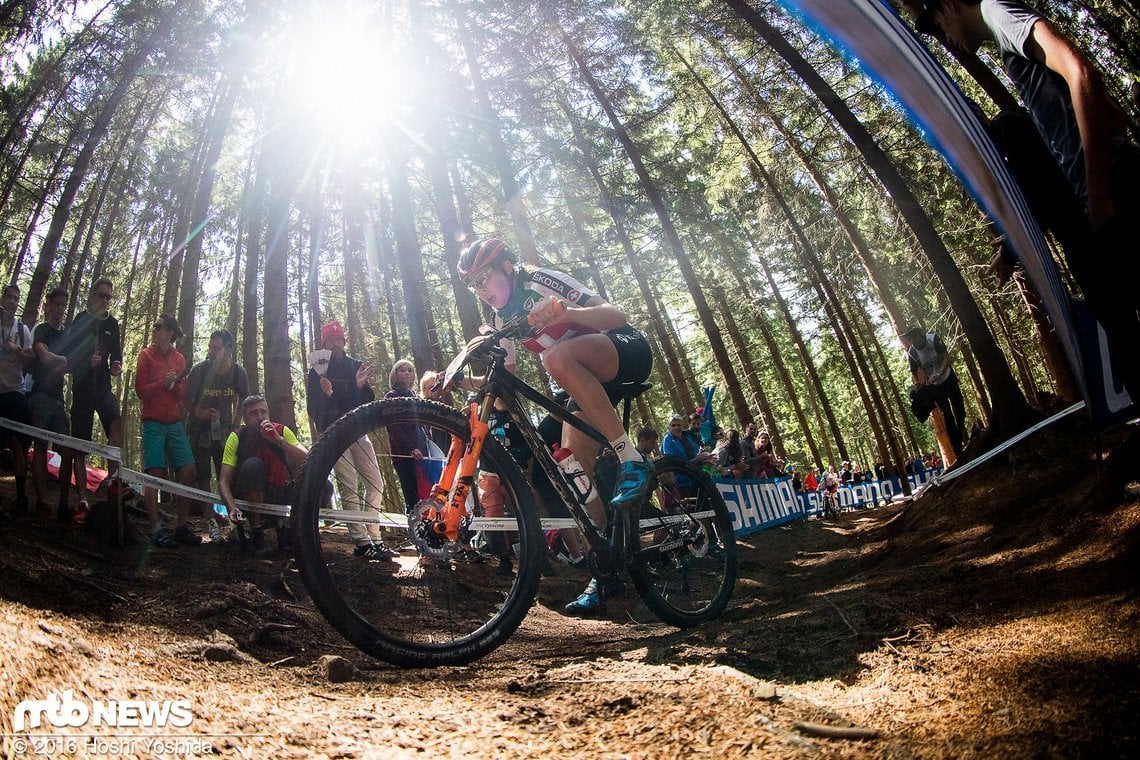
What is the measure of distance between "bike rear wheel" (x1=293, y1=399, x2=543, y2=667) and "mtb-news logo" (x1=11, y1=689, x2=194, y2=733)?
684mm

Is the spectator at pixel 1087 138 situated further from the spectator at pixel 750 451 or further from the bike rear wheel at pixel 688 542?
Result: the spectator at pixel 750 451

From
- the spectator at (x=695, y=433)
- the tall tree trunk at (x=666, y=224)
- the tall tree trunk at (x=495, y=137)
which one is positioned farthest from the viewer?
the tall tree trunk at (x=666, y=224)

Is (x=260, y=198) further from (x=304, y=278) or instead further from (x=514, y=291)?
(x=304, y=278)

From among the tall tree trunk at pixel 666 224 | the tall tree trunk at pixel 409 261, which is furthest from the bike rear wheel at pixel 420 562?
the tall tree trunk at pixel 666 224

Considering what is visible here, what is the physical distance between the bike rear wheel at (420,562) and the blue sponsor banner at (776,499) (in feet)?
13.5

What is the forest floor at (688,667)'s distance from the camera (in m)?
1.39

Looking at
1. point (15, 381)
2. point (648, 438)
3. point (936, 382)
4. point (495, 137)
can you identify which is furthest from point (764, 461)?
point (15, 381)

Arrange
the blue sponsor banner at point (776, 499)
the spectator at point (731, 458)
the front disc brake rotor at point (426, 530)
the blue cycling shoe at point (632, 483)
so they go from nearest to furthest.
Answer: the front disc brake rotor at point (426, 530)
the blue cycling shoe at point (632, 483)
the blue sponsor banner at point (776, 499)
the spectator at point (731, 458)

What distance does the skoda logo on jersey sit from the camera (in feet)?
11.2

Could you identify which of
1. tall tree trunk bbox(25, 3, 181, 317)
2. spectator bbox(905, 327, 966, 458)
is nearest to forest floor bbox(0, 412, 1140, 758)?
spectator bbox(905, 327, 966, 458)

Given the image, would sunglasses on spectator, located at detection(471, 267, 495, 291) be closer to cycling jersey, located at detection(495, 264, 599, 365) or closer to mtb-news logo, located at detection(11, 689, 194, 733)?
cycling jersey, located at detection(495, 264, 599, 365)

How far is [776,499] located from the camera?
39.4ft

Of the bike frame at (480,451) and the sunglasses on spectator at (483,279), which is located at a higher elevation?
the sunglasses on spectator at (483,279)

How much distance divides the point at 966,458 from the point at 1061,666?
566cm
